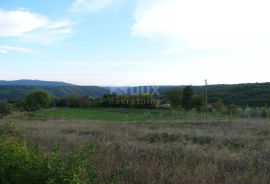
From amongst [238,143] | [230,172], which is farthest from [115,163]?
[238,143]

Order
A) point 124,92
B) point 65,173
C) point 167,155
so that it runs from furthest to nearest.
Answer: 1. point 124,92
2. point 167,155
3. point 65,173

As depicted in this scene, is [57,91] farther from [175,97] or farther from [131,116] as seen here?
[131,116]

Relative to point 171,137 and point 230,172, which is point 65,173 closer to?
point 230,172

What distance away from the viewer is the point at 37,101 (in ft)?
248

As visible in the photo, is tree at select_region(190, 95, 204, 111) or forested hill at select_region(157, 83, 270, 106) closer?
tree at select_region(190, 95, 204, 111)

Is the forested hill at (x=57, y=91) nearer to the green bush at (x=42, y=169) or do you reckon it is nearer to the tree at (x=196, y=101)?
the tree at (x=196, y=101)

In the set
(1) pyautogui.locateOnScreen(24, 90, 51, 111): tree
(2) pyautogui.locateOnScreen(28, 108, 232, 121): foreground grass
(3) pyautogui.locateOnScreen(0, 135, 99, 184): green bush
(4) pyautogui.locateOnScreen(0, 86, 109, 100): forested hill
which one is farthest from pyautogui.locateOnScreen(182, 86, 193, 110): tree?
(3) pyautogui.locateOnScreen(0, 135, 99, 184): green bush

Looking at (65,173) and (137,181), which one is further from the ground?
(65,173)

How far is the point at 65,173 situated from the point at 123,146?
234 inches

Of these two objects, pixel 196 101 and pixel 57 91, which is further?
pixel 57 91

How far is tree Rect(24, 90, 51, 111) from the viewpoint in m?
74.2

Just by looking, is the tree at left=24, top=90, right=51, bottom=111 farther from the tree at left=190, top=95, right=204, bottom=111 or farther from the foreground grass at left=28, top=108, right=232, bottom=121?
the tree at left=190, top=95, right=204, bottom=111

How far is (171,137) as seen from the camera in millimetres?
14133

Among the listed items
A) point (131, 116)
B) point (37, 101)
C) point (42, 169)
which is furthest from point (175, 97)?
point (42, 169)
